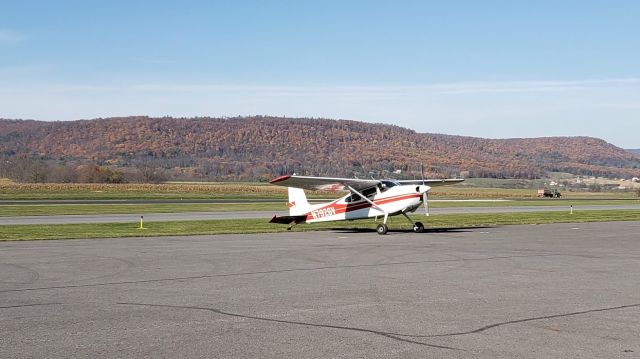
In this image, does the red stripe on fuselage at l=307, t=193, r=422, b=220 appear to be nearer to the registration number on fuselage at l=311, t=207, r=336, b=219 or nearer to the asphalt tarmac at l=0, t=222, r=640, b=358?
the registration number on fuselage at l=311, t=207, r=336, b=219

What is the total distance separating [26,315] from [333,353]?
515 centimetres

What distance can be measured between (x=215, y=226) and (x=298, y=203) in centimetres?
428

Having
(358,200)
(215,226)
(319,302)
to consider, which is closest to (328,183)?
(358,200)

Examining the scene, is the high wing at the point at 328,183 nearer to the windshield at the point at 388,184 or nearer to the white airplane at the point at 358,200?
the white airplane at the point at 358,200

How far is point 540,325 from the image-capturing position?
34.5ft

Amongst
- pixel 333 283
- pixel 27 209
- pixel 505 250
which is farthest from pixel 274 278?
pixel 27 209

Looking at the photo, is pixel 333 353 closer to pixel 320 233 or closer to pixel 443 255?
pixel 443 255

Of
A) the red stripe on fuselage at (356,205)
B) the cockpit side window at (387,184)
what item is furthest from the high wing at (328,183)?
the red stripe on fuselage at (356,205)

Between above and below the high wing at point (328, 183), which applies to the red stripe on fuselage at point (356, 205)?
below

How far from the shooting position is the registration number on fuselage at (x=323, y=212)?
33.6 metres

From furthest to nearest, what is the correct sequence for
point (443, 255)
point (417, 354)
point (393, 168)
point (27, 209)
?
1. point (393, 168)
2. point (27, 209)
3. point (443, 255)
4. point (417, 354)

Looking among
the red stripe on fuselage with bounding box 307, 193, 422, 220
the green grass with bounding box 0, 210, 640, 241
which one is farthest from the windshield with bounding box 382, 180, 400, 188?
the green grass with bounding box 0, 210, 640, 241

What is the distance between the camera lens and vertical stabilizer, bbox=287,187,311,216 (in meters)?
34.1

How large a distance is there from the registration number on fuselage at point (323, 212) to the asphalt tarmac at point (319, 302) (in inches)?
392
